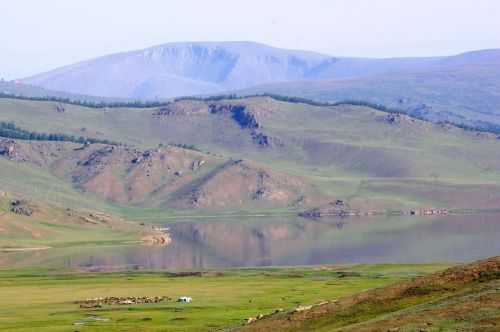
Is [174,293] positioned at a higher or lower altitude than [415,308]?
lower

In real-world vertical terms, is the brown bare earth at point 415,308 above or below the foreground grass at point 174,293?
above

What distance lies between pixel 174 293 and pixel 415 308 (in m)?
59.1

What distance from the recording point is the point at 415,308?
48250mm

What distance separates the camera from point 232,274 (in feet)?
463

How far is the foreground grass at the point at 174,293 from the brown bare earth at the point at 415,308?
52.0ft

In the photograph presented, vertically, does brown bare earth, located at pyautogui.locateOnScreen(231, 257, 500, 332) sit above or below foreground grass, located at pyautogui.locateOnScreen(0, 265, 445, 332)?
above

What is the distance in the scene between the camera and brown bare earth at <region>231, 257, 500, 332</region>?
44.3 metres

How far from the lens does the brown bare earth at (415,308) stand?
44312mm

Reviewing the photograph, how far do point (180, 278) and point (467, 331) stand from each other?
9284 centimetres

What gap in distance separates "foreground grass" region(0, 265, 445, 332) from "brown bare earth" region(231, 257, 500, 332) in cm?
1585

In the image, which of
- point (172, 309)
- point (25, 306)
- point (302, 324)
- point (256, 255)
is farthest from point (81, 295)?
point (256, 255)

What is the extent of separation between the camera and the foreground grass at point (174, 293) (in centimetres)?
7612

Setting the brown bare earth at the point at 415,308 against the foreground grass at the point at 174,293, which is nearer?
the brown bare earth at the point at 415,308

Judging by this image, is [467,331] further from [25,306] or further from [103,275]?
[103,275]
